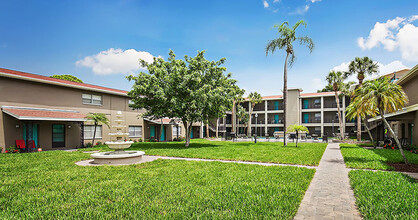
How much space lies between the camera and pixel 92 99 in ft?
77.6

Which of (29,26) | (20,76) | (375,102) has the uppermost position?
(29,26)

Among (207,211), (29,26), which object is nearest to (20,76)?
(29,26)

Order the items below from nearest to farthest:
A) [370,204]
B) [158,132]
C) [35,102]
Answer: [370,204] < [35,102] < [158,132]

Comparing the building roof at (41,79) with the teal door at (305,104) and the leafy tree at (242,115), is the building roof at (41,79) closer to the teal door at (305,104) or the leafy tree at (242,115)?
the leafy tree at (242,115)

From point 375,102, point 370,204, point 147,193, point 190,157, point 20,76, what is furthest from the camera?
point 20,76

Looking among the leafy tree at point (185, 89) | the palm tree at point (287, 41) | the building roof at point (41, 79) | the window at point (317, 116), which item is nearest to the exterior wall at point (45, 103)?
the building roof at point (41, 79)

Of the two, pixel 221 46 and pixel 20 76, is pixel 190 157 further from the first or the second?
pixel 20 76

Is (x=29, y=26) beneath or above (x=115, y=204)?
above

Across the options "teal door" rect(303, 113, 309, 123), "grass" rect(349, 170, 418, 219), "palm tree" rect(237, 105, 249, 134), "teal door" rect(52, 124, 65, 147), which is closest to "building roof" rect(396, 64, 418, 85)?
"grass" rect(349, 170, 418, 219)

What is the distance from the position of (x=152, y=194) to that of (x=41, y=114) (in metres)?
16.9

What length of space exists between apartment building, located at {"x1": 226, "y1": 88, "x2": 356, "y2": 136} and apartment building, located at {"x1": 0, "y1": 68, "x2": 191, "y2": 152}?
1115 inches

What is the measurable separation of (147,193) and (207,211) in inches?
83.7

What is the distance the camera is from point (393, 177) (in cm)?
787

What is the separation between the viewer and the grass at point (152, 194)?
15.5 feet
